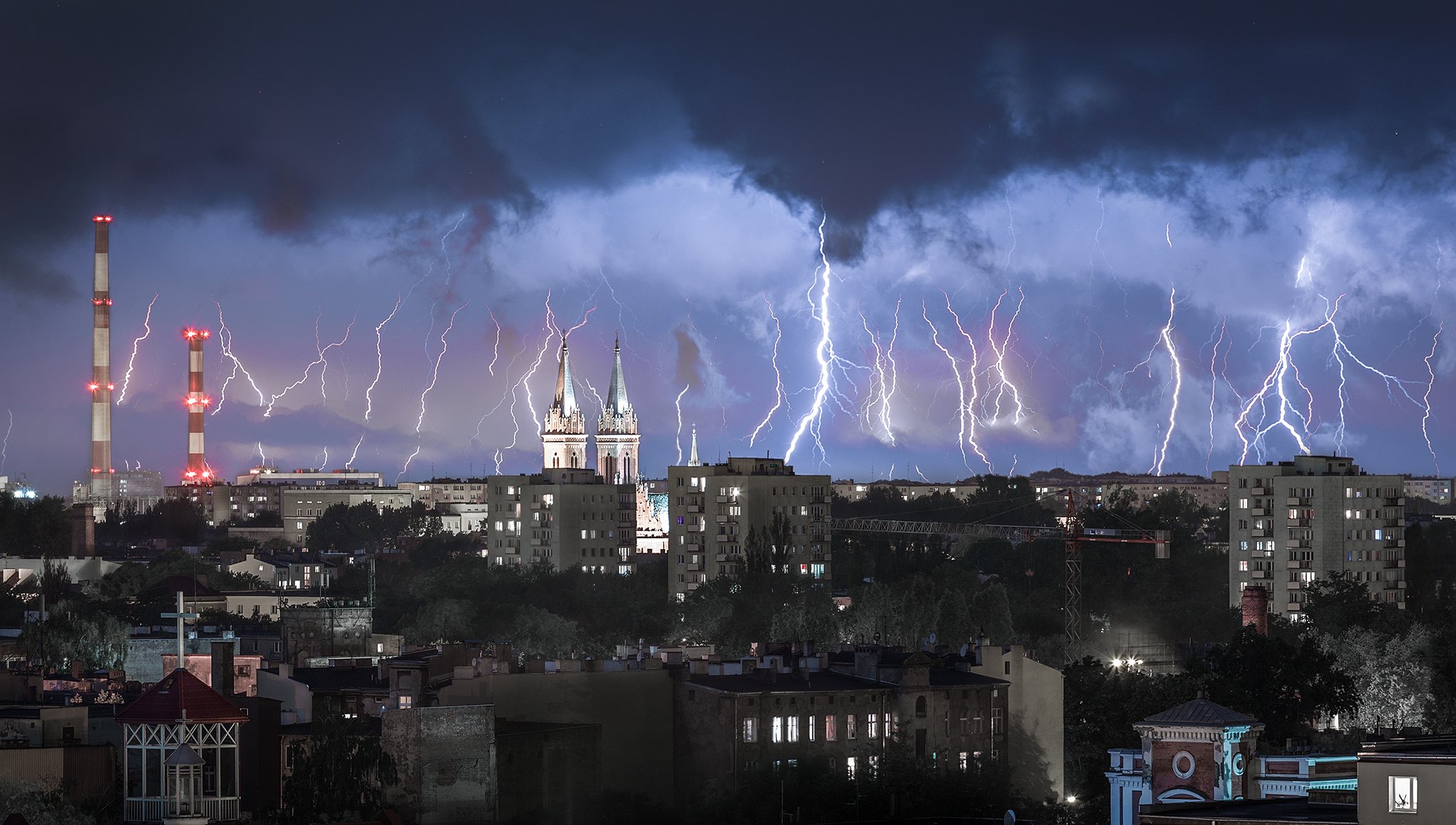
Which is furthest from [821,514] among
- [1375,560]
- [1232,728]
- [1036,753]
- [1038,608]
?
[1232,728]

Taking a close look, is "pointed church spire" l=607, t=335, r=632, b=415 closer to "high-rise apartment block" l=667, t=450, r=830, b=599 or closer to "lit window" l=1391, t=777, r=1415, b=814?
"high-rise apartment block" l=667, t=450, r=830, b=599

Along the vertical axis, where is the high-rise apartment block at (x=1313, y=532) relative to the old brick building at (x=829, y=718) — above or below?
above

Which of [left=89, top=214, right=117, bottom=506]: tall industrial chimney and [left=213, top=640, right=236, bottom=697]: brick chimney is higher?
[left=89, top=214, right=117, bottom=506]: tall industrial chimney

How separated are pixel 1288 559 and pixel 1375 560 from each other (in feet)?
11.2

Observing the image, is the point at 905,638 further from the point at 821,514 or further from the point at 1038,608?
the point at 821,514

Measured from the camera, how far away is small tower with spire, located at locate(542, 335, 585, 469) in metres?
152

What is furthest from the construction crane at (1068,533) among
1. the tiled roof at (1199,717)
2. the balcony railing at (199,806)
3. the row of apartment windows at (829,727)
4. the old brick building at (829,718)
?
the balcony railing at (199,806)

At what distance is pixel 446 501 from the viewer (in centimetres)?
19000

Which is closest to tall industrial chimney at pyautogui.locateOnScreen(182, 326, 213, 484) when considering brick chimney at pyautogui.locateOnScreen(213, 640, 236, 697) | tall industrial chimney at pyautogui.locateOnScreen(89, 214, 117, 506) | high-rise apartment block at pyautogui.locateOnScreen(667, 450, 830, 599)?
A: tall industrial chimney at pyautogui.locateOnScreen(89, 214, 117, 506)

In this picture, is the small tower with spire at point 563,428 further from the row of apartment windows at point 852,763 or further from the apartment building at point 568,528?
the row of apartment windows at point 852,763

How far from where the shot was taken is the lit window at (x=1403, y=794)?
2545cm

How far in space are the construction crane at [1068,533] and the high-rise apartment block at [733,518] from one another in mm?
11070

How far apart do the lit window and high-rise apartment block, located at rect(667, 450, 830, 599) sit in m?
76.9

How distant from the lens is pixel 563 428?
153 m
